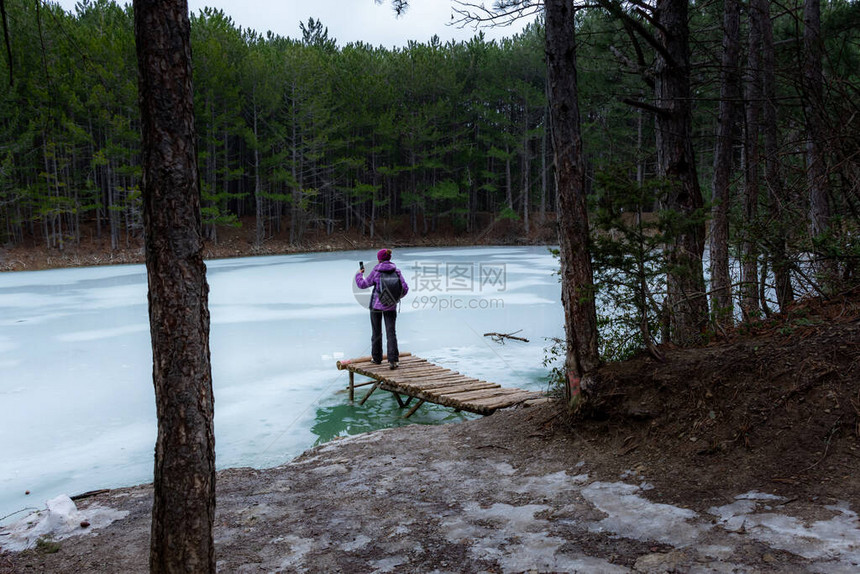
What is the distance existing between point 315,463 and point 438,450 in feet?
3.86

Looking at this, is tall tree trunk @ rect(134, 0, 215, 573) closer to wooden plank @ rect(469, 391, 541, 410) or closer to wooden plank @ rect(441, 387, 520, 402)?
wooden plank @ rect(469, 391, 541, 410)

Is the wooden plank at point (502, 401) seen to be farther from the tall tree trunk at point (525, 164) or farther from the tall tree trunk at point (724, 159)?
the tall tree trunk at point (525, 164)

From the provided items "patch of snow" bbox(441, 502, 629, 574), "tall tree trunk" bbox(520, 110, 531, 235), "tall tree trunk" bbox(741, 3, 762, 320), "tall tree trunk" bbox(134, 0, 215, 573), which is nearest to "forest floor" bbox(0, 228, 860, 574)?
"patch of snow" bbox(441, 502, 629, 574)

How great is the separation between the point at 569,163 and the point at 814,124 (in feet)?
8.70

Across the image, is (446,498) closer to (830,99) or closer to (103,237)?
(830,99)

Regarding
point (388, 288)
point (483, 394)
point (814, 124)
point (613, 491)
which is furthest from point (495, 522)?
point (388, 288)

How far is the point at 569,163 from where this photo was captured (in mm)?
5312

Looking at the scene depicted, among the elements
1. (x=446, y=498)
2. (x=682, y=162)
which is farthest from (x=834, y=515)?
(x=682, y=162)

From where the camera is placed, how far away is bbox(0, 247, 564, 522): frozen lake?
7027 millimetres

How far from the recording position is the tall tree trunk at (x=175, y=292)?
2.66m

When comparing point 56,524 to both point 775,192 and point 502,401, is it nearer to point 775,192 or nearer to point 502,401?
point 502,401

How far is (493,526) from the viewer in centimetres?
391

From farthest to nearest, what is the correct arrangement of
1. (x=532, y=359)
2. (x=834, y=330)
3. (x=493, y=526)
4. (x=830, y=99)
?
(x=532, y=359) → (x=830, y=99) → (x=834, y=330) → (x=493, y=526)

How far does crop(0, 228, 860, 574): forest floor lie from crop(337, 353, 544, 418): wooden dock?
151 centimetres
